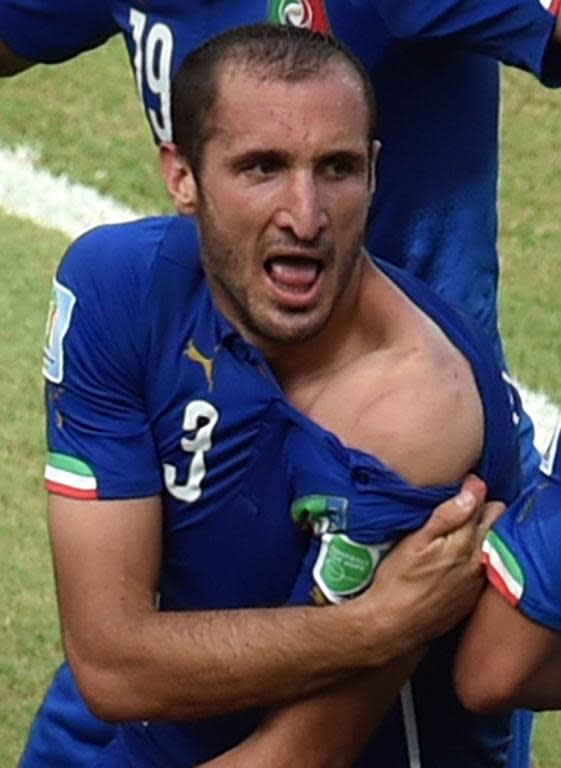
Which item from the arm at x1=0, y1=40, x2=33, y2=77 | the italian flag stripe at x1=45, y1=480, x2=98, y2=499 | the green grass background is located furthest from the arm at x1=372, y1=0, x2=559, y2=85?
the green grass background

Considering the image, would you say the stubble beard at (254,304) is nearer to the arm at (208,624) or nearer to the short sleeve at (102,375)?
the short sleeve at (102,375)

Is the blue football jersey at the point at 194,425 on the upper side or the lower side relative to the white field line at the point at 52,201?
upper

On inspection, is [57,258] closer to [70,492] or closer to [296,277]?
[70,492]

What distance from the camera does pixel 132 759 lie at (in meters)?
3.78

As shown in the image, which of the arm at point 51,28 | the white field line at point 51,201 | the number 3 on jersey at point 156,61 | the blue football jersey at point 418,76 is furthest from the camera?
the white field line at point 51,201

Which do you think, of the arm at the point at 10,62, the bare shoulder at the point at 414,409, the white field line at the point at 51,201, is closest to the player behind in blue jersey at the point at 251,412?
the bare shoulder at the point at 414,409

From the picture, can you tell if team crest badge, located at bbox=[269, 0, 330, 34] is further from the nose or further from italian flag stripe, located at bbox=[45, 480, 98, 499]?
italian flag stripe, located at bbox=[45, 480, 98, 499]

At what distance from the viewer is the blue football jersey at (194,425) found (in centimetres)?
348

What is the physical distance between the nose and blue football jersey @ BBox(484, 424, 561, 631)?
409 mm

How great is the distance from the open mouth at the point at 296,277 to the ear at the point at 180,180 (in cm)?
22

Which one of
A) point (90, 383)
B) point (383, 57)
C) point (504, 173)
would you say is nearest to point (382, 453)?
point (90, 383)

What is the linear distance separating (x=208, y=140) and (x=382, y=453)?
48cm

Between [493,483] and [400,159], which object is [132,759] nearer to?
[493,483]

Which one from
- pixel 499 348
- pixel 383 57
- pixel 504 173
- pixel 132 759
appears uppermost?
pixel 383 57
